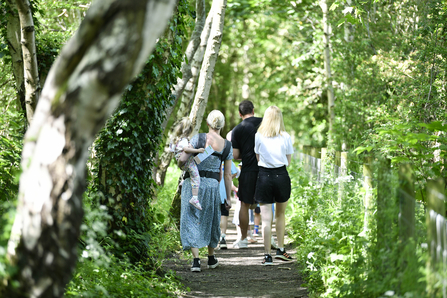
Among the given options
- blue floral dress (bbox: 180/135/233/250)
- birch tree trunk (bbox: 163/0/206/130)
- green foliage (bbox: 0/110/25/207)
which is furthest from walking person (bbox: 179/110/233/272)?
birch tree trunk (bbox: 163/0/206/130)

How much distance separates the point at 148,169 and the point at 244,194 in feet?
7.31

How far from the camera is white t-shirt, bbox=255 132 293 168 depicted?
7.11 metres

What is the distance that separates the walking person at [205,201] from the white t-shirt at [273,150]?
1.91 ft

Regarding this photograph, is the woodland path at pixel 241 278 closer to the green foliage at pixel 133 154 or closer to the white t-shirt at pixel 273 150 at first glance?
the green foliage at pixel 133 154

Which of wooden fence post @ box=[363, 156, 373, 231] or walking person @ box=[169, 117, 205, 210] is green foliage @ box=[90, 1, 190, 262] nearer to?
walking person @ box=[169, 117, 205, 210]

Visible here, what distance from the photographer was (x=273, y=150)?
7.12 metres

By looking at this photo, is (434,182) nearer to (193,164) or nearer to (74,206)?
(74,206)

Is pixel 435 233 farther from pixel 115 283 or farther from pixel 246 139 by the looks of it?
pixel 246 139

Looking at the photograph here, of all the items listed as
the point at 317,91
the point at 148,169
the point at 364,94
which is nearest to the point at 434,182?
the point at 148,169

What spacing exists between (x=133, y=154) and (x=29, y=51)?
1.77 m

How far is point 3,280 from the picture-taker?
2.29m

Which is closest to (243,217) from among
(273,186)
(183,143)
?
(273,186)

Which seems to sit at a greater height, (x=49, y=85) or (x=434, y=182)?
(x=49, y=85)

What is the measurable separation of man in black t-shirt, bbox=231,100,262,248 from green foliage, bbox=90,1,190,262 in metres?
2.21
